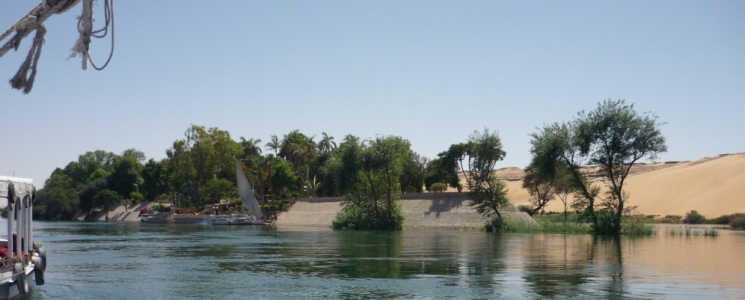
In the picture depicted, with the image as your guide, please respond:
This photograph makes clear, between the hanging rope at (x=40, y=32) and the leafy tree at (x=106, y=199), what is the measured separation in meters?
128

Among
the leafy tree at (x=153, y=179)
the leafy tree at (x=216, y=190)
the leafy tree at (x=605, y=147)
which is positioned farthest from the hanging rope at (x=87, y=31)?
the leafy tree at (x=153, y=179)

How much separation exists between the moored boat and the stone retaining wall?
2196 inches

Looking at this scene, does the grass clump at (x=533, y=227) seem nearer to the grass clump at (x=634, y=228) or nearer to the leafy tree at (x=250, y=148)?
the grass clump at (x=634, y=228)

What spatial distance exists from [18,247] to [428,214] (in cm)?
6429

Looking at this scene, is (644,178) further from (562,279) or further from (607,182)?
(562,279)

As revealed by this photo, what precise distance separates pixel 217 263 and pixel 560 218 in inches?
2233

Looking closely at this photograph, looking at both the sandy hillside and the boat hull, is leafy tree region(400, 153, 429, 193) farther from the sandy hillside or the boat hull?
the boat hull

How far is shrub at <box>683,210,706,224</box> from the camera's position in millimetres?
85000

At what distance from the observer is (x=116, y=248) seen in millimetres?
46594

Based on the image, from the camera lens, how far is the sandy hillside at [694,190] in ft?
299

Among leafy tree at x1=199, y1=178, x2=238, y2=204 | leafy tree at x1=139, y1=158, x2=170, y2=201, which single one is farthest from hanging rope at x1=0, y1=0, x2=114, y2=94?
leafy tree at x1=139, y1=158, x2=170, y2=201

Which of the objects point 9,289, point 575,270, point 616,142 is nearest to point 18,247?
point 9,289

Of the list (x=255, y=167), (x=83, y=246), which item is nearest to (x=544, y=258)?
(x=83, y=246)

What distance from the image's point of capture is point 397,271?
100ft
